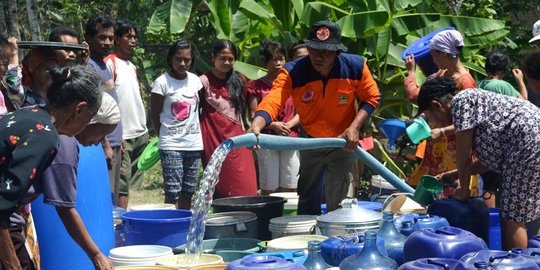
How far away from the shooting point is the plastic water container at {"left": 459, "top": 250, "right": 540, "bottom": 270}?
3043mm

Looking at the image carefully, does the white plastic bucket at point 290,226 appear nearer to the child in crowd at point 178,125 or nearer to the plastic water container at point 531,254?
the child in crowd at point 178,125

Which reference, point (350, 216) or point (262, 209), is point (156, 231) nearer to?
point (262, 209)

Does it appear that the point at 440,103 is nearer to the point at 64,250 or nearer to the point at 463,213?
the point at 463,213

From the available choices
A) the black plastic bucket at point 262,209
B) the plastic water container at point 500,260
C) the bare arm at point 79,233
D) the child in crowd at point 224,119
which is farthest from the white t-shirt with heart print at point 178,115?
the plastic water container at point 500,260

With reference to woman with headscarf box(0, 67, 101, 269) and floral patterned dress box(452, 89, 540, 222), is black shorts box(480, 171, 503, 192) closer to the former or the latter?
floral patterned dress box(452, 89, 540, 222)

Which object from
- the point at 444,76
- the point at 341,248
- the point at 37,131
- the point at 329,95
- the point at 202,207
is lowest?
the point at 341,248

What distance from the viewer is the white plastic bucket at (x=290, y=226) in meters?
4.86

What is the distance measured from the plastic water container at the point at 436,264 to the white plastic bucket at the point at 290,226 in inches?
68.3

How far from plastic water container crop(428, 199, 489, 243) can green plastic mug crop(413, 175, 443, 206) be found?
1.08 ft

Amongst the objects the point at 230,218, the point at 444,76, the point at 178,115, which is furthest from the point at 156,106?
the point at 444,76

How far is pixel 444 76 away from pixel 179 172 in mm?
2187

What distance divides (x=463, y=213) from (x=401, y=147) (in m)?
4.22

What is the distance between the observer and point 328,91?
5.59m

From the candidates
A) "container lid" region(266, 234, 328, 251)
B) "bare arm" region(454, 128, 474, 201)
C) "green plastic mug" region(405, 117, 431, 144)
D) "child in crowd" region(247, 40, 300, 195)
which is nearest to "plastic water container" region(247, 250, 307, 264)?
"container lid" region(266, 234, 328, 251)
